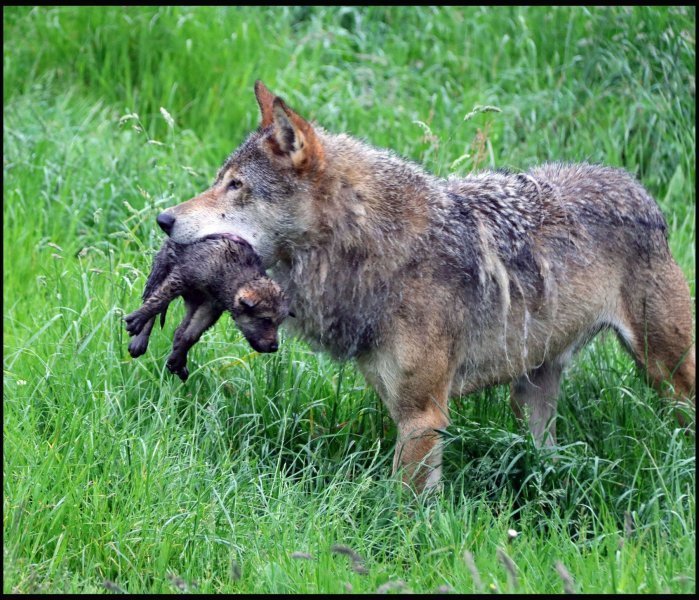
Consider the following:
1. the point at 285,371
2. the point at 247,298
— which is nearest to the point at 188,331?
the point at 247,298

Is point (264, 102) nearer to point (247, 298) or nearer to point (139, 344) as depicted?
point (247, 298)

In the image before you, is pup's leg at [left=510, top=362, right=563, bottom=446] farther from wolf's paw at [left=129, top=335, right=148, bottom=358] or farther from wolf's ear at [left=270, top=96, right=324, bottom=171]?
wolf's paw at [left=129, top=335, right=148, bottom=358]

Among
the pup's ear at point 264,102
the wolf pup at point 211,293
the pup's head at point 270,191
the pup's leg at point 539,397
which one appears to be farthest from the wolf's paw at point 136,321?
the pup's leg at point 539,397

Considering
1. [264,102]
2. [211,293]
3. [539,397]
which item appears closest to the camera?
[211,293]

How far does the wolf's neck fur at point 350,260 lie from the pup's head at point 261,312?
31 cm

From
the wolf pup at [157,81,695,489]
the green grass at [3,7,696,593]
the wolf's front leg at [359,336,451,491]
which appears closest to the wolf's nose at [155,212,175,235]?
the wolf pup at [157,81,695,489]

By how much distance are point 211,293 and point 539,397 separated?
2.08 m

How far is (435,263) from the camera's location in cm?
494

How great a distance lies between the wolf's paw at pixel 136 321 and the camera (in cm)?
454

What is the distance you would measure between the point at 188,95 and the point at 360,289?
4.30 meters

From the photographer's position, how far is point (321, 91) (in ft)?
28.5

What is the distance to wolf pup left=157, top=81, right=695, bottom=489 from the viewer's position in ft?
15.6

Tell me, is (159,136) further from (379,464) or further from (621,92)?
(379,464)

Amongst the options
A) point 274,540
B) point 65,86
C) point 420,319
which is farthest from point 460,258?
point 65,86
